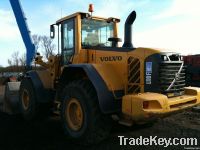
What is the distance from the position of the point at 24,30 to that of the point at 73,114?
4.39 m

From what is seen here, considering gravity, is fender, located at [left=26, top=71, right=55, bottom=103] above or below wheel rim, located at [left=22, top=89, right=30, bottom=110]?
above

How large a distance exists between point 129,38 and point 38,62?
330 centimetres

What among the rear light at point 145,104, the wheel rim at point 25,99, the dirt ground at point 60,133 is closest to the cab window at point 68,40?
the dirt ground at point 60,133

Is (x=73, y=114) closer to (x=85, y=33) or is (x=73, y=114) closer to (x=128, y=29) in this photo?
(x=85, y=33)

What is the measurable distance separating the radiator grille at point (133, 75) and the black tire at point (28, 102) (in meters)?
3.38

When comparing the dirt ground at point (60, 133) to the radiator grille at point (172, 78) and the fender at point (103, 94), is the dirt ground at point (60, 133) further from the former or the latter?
the radiator grille at point (172, 78)

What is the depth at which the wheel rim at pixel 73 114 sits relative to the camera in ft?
23.4

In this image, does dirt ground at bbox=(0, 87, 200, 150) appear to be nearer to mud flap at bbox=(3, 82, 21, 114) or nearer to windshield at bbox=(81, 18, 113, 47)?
mud flap at bbox=(3, 82, 21, 114)

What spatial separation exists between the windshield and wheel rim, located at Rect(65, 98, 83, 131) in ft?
5.04

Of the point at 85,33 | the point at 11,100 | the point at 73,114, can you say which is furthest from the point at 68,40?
the point at 11,100

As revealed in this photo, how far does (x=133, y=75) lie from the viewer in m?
6.67

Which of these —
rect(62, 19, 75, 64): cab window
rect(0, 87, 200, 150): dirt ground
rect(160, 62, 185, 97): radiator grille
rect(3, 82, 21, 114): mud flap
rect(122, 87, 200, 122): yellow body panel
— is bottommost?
rect(0, 87, 200, 150): dirt ground

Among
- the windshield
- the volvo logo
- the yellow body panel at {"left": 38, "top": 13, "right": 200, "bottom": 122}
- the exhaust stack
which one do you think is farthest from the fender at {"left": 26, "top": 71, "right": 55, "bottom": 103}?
the exhaust stack

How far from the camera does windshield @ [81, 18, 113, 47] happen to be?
8035 millimetres
